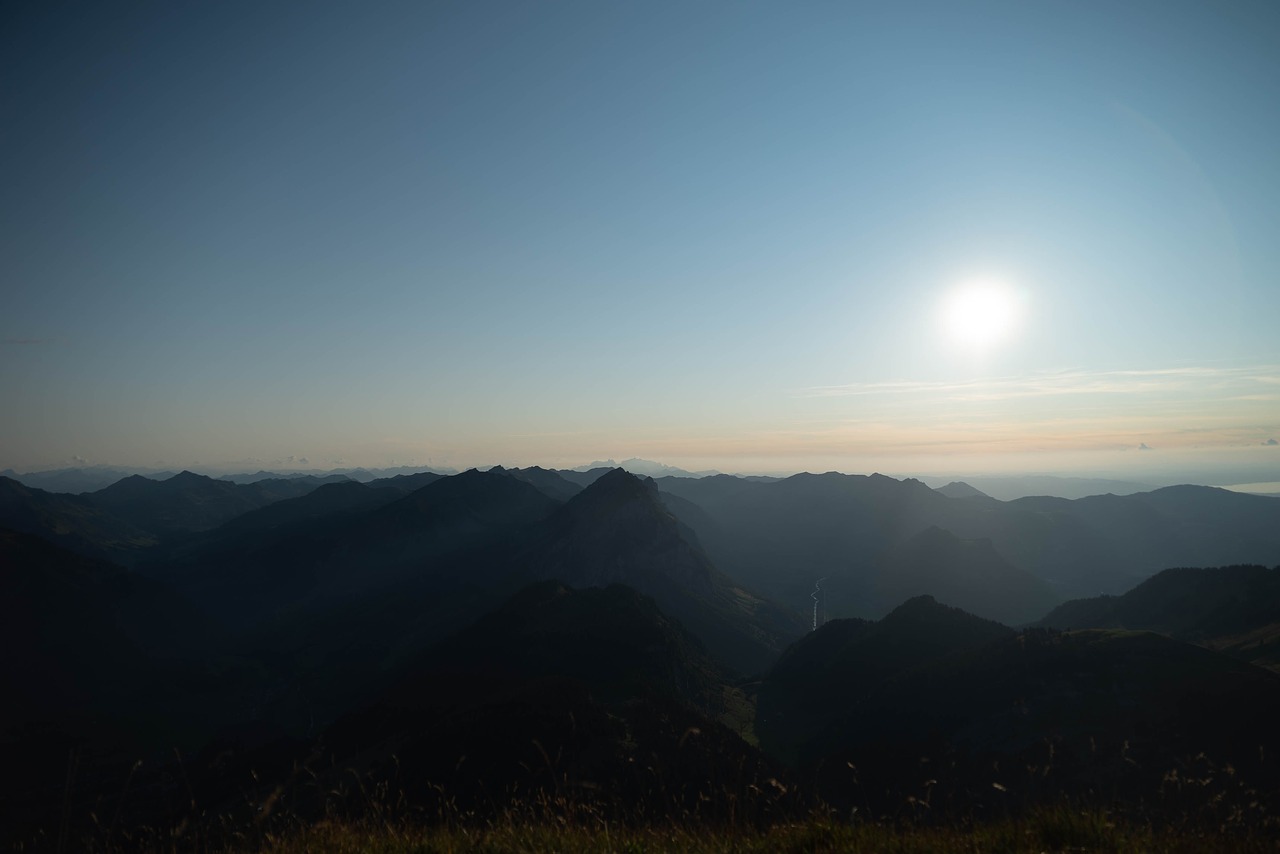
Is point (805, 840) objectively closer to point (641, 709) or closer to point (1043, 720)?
point (641, 709)

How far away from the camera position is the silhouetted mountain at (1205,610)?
301 feet

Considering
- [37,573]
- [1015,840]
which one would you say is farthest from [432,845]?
[37,573]

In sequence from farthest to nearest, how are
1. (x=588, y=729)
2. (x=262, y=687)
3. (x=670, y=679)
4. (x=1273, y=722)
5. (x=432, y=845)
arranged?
(x=262, y=687) → (x=670, y=679) → (x=1273, y=722) → (x=588, y=729) → (x=432, y=845)

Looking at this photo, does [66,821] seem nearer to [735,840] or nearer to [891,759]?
[735,840]

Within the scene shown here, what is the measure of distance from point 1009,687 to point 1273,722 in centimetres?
2429

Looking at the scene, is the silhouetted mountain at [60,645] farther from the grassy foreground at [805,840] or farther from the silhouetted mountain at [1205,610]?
the silhouetted mountain at [1205,610]

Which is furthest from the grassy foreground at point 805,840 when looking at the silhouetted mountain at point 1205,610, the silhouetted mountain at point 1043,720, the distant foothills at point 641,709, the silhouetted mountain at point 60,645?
the silhouetted mountain at point 60,645

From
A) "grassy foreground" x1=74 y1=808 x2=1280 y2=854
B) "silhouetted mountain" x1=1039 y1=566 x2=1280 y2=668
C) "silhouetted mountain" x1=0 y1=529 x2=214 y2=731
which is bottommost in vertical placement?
"silhouetted mountain" x1=0 y1=529 x2=214 y2=731

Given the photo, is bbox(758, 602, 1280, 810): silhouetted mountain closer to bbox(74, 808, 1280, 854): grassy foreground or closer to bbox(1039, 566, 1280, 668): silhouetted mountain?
bbox(74, 808, 1280, 854): grassy foreground

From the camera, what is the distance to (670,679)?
333 ft

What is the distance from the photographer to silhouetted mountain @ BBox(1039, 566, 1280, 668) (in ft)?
301

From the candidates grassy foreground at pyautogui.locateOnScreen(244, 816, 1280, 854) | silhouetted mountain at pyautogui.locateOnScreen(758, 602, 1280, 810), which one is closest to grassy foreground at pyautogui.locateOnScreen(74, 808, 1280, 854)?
grassy foreground at pyautogui.locateOnScreen(244, 816, 1280, 854)

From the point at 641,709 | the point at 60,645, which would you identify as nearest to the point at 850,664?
the point at 641,709

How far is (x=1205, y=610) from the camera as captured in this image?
369 ft
